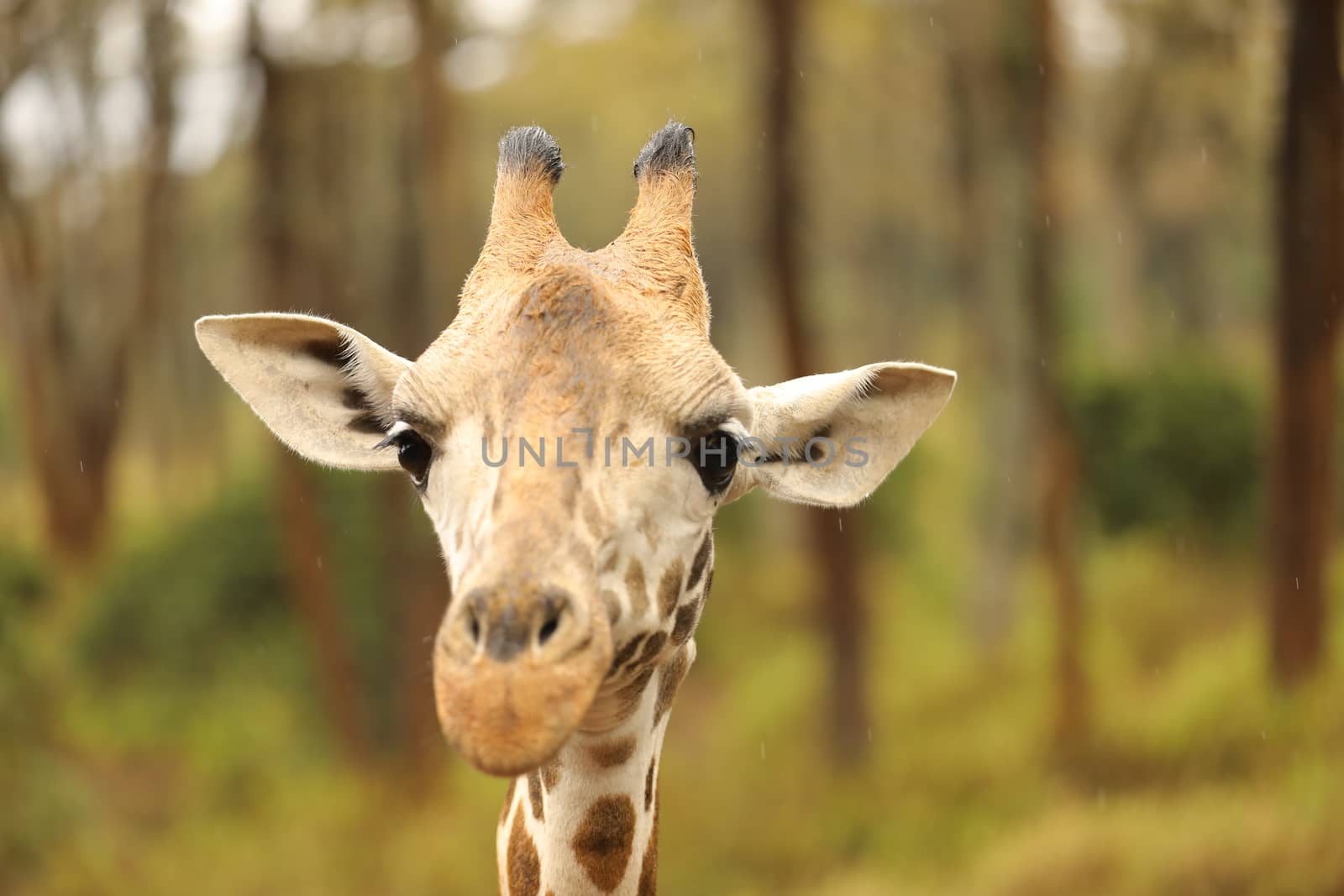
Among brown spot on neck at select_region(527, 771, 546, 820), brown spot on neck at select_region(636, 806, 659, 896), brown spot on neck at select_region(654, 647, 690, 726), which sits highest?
brown spot on neck at select_region(654, 647, 690, 726)

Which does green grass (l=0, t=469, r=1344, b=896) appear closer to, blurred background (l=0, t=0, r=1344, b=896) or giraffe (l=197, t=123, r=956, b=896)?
blurred background (l=0, t=0, r=1344, b=896)

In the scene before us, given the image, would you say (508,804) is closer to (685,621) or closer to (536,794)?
(536,794)

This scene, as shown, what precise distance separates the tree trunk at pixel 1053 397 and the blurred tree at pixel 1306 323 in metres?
1.55

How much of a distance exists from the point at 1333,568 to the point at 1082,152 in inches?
673

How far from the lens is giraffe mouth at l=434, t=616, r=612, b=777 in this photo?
7.08 ft

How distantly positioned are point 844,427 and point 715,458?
623mm

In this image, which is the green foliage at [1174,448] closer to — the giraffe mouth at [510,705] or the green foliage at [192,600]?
the green foliage at [192,600]

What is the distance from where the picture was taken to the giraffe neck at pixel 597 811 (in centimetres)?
298

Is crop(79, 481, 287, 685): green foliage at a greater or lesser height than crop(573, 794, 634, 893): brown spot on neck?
lesser

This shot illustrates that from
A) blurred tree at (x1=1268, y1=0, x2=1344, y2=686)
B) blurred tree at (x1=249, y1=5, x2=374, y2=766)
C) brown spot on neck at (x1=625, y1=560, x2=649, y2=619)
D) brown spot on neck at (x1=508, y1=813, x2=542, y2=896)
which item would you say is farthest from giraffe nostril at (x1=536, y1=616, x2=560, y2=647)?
blurred tree at (x1=1268, y1=0, x2=1344, y2=686)

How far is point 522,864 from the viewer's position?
3121 millimetres

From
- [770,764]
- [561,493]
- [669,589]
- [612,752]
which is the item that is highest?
[561,493]

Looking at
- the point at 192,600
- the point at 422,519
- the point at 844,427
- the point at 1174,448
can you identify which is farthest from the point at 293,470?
the point at 1174,448

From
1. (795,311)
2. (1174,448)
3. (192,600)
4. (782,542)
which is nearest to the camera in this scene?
(795,311)
